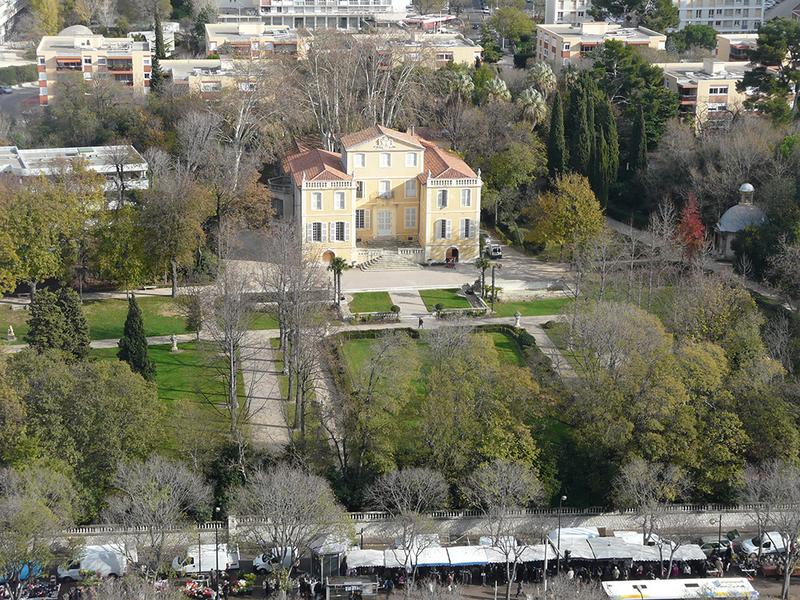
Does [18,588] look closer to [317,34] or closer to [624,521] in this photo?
[624,521]

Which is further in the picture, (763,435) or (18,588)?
(763,435)

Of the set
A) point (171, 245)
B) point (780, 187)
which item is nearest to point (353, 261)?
point (171, 245)

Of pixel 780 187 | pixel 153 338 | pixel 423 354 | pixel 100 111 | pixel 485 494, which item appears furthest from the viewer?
pixel 100 111

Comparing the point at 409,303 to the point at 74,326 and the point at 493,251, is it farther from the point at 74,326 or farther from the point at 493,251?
the point at 74,326

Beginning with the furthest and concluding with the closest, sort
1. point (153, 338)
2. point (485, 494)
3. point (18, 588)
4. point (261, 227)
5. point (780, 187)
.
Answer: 1. point (261, 227)
2. point (780, 187)
3. point (153, 338)
4. point (485, 494)
5. point (18, 588)

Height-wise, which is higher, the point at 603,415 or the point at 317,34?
the point at 317,34

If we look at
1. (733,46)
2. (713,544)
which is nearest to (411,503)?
(713,544)

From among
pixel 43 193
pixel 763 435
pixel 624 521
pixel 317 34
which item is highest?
pixel 317 34

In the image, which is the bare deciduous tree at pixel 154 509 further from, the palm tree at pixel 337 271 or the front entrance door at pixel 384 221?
the front entrance door at pixel 384 221
